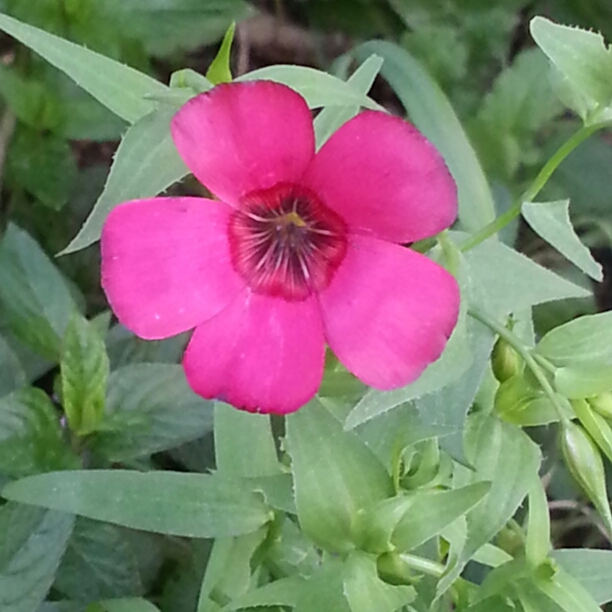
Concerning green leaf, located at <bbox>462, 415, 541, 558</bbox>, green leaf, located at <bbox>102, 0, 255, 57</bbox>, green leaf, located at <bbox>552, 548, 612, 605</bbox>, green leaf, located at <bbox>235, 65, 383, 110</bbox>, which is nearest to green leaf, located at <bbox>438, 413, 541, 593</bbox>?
green leaf, located at <bbox>462, 415, 541, 558</bbox>

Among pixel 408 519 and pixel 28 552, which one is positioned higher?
pixel 408 519

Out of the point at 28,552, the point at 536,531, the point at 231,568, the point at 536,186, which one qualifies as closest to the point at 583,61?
the point at 536,186

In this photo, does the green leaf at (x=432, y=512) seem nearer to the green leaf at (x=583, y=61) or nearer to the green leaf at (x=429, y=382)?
the green leaf at (x=429, y=382)

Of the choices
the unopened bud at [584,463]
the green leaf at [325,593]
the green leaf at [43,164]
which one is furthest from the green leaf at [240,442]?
the green leaf at [43,164]

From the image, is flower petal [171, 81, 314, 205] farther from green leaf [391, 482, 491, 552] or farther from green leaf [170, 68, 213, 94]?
green leaf [391, 482, 491, 552]

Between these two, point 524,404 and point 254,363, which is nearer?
point 254,363

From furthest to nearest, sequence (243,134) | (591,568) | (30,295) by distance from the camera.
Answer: (30,295) < (591,568) < (243,134)

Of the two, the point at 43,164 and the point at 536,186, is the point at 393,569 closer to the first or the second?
the point at 536,186
